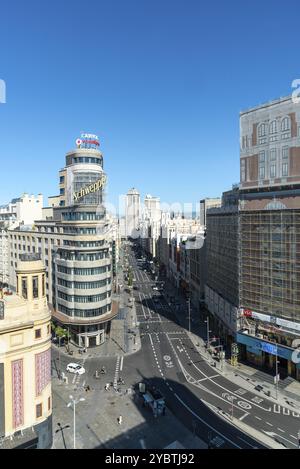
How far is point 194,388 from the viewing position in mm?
49438

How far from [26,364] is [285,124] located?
49075mm

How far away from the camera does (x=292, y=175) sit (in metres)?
50.4

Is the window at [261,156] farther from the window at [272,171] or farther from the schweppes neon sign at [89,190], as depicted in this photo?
the schweppes neon sign at [89,190]

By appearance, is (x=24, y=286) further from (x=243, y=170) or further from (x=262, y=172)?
(x=243, y=170)

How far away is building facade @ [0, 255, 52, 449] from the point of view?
3141 cm

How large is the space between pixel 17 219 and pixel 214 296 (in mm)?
74499

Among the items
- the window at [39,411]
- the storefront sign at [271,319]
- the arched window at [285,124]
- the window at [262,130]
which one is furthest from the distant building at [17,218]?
the arched window at [285,124]

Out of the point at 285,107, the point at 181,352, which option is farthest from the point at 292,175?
the point at 181,352

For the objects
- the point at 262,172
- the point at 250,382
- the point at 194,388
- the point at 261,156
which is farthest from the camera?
the point at 261,156

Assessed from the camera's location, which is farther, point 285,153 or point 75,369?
point 75,369

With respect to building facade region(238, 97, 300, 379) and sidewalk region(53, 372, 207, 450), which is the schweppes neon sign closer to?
building facade region(238, 97, 300, 379)

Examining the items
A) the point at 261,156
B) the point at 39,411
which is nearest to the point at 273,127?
the point at 261,156

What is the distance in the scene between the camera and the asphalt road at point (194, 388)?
39000 millimetres

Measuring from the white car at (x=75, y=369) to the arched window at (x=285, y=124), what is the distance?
51.4 meters
